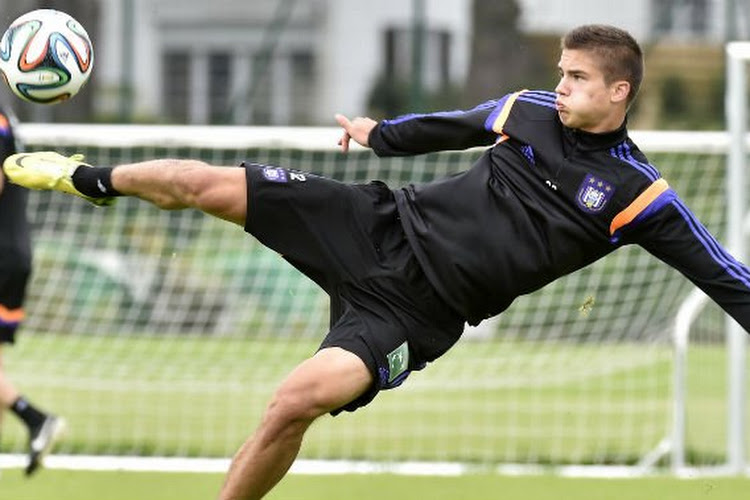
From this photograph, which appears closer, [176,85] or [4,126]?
[4,126]

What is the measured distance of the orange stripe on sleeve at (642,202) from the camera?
6.27 metres

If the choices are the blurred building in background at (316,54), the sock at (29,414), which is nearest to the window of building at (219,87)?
the blurred building in background at (316,54)

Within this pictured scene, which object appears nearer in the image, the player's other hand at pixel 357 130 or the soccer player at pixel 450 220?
the soccer player at pixel 450 220

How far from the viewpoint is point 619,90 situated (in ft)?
20.8

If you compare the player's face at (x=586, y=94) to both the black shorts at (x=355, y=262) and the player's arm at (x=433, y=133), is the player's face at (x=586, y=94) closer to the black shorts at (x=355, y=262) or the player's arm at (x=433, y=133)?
the player's arm at (x=433, y=133)

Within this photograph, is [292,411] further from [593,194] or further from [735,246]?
[735,246]

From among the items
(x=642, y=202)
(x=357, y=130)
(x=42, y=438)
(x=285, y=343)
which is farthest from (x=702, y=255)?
(x=285, y=343)

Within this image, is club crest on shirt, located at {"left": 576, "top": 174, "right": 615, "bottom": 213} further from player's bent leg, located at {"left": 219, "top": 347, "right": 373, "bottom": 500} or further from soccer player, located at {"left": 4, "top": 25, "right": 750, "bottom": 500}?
player's bent leg, located at {"left": 219, "top": 347, "right": 373, "bottom": 500}

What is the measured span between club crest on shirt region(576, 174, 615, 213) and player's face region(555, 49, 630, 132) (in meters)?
0.22

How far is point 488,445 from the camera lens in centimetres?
1106

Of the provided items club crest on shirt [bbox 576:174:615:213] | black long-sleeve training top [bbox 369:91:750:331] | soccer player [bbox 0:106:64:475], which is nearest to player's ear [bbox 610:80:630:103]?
black long-sleeve training top [bbox 369:91:750:331]

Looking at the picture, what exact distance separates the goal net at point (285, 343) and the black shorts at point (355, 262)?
359cm

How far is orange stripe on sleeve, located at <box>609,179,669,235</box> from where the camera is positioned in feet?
20.6

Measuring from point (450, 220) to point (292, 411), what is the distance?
1.01 meters
